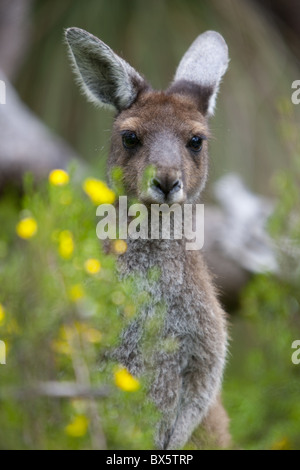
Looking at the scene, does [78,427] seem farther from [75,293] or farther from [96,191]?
[96,191]

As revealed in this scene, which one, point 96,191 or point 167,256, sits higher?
point 96,191

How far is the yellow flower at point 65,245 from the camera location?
3.68 meters

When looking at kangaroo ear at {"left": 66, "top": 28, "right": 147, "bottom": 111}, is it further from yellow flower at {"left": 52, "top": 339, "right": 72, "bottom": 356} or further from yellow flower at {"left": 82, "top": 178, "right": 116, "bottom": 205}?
yellow flower at {"left": 52, "top": 339, "right": 72, "bottom": 356}

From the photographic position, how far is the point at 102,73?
5137 mm

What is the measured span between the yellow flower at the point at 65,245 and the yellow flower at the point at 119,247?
2.91 ft

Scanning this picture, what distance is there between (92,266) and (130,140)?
1239 millimetres

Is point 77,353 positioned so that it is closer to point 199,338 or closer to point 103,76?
point 199,338

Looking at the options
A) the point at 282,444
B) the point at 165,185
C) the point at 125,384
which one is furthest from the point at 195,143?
the point at 125,384

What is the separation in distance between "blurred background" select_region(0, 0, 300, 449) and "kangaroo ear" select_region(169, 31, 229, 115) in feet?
2.24

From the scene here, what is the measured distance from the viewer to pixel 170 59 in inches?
400

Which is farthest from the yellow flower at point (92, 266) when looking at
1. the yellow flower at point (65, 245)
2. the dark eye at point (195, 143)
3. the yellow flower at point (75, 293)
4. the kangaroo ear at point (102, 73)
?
the kangaroo ear at point (102, 73)

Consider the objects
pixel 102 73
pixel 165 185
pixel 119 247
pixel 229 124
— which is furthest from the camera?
pixel 229 124
